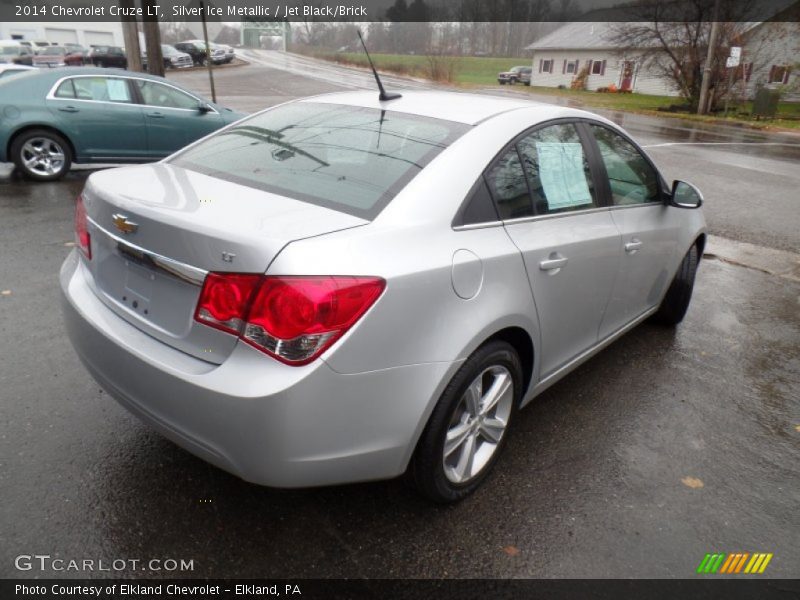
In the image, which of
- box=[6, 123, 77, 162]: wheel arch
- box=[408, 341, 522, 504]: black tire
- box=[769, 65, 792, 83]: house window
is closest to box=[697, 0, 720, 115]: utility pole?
box=[769, 65, 792, 83]: house window

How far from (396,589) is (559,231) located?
1.69 m

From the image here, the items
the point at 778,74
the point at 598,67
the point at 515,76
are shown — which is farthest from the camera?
the point at 515,76

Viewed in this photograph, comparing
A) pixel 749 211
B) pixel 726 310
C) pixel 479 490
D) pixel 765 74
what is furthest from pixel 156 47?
pixel 765 74

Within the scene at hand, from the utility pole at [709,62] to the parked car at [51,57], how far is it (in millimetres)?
32204

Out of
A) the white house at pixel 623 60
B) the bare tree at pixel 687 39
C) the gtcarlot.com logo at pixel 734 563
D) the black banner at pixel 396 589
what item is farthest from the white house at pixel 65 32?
the gtcarlot.com logo at pixel 734 563

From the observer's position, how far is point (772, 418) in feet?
11.5

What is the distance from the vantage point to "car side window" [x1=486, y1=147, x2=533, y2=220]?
2.62 metres

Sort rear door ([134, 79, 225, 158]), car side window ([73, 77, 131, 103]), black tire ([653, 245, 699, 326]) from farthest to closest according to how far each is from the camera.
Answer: rear door ([134, 79, 225, 158]) → car side window ([73, 77, 131, 103]) → black tire ([653, 245, 699, 326])

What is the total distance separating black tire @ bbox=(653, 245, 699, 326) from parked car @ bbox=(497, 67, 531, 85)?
53.6 m

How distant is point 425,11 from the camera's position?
2832 inches

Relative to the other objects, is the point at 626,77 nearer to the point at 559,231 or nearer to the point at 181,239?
the point at 559,231

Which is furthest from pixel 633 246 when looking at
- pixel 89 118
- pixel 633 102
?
pixel 633 102

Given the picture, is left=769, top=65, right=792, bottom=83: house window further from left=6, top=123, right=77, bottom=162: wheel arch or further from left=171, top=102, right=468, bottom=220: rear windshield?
left=171, top=102, right=468, bottom=220: rear windshield

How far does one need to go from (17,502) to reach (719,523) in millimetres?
2896
